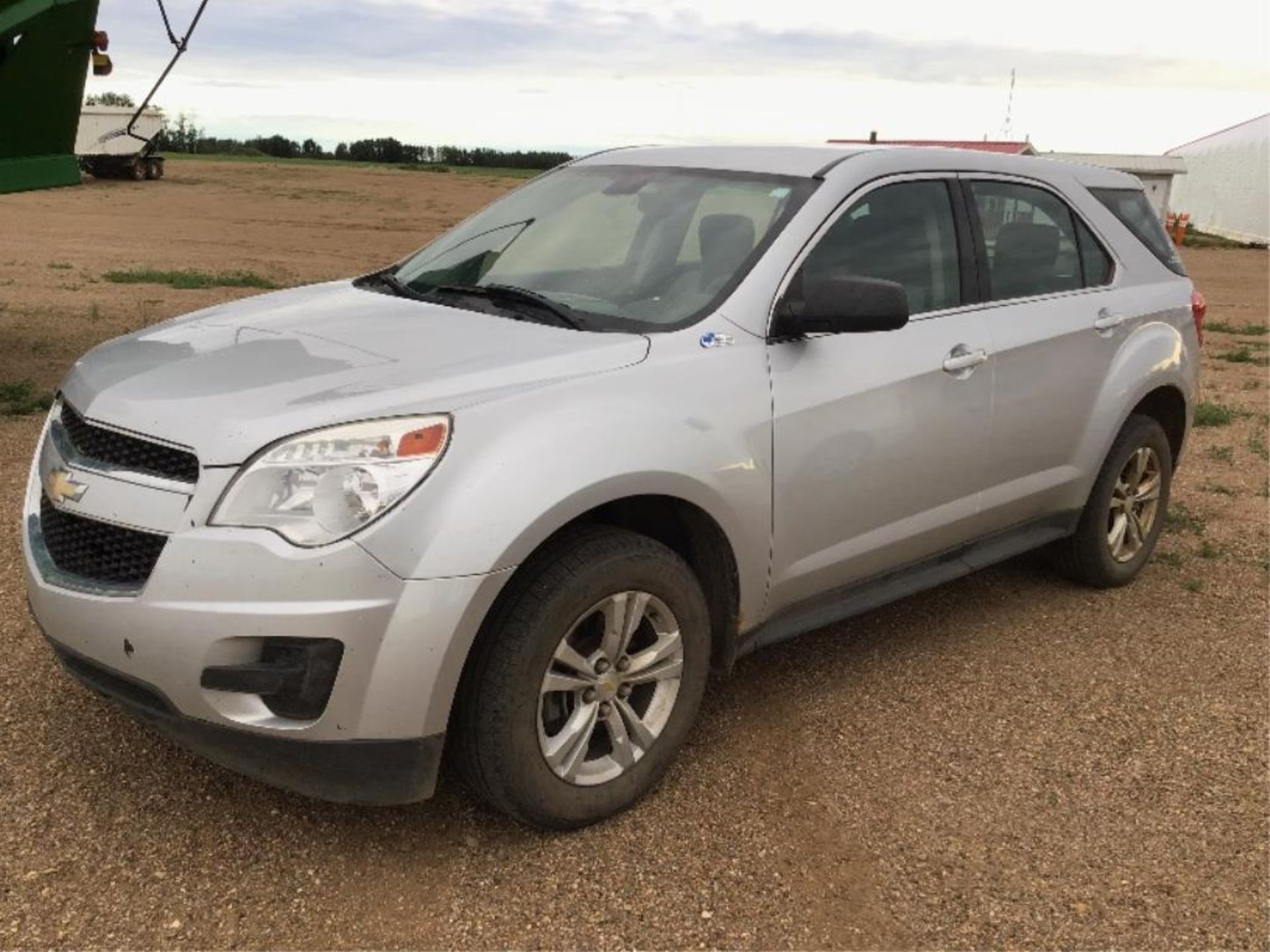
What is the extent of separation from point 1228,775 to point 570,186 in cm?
296

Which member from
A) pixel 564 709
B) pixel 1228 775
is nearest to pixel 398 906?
pixel 564 709

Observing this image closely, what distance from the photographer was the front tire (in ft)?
9.71

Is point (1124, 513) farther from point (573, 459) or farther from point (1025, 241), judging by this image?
point (573, 459)

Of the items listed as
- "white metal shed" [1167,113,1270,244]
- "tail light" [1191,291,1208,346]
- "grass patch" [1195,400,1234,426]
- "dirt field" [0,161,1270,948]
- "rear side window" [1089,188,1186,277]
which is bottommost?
"dirt field" [0,161,1270,948]

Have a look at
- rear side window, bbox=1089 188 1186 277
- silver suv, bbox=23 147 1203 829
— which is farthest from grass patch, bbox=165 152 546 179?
silver suv, bbox=23 147 1203 829

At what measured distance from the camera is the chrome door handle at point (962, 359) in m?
4.04

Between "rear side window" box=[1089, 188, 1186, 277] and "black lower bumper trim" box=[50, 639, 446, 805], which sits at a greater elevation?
"rear side window" box=[1089, 188, 1186, 277]

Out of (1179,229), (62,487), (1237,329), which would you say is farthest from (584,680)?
(1179,229)

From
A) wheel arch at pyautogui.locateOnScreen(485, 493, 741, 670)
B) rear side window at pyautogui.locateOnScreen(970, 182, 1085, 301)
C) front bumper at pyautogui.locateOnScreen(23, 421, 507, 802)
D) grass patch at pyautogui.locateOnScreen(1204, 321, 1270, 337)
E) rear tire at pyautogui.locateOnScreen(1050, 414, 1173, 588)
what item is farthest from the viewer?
grass patch at pyautogui.locateOnScreen(1204, 321, 1270, 337)

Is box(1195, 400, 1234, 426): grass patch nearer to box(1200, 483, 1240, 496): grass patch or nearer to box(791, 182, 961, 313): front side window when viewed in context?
box(1200, 483, 1240, 496): grass patch

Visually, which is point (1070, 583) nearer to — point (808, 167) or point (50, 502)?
point (808, 167)

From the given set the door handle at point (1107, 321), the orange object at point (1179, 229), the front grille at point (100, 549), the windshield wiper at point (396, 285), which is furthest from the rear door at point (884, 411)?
the orange object at point (1179, 229)

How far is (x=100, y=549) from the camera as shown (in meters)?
2.94

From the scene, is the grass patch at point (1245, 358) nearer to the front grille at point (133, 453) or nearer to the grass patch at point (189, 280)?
the grass patch at point (189, 280)
